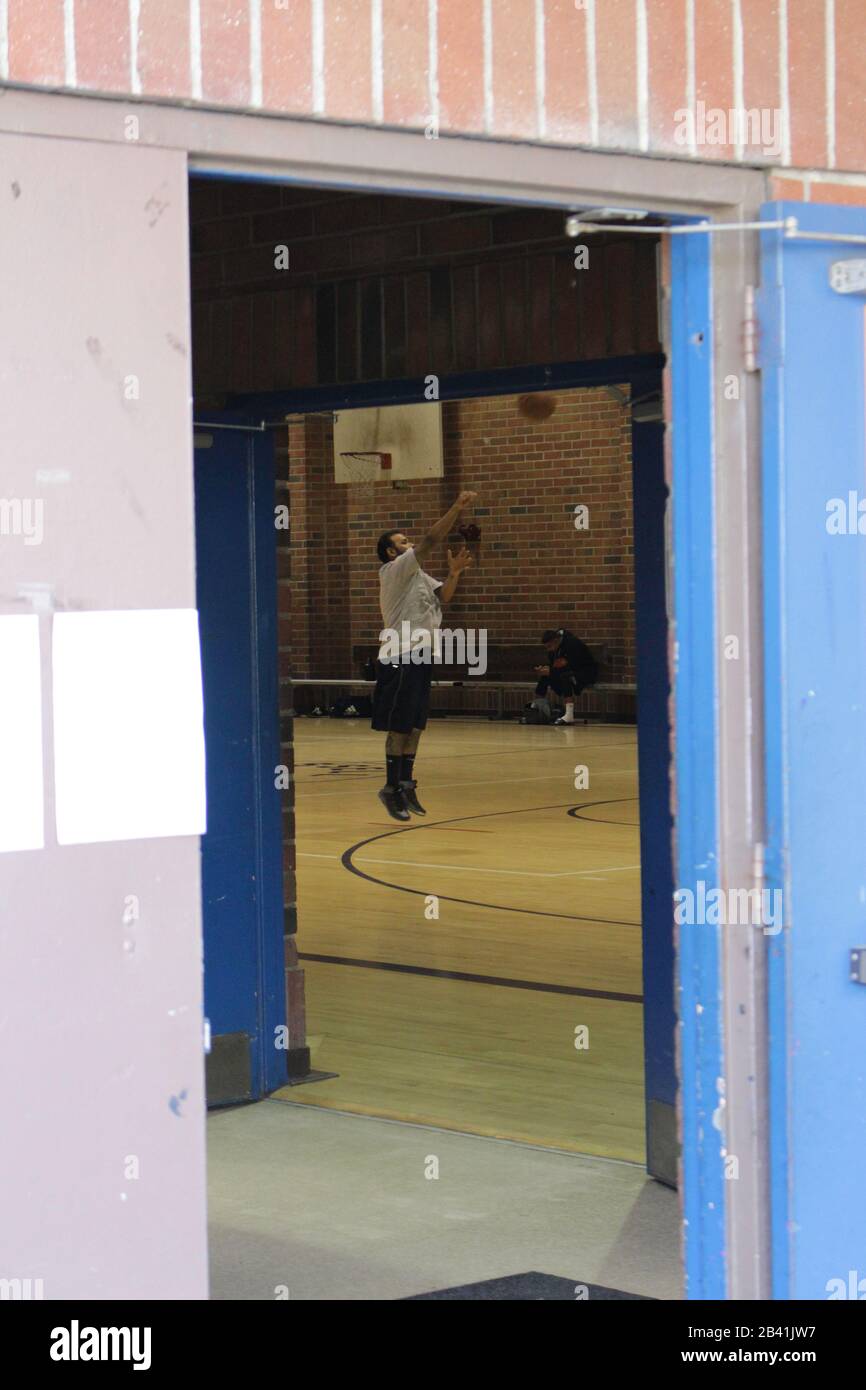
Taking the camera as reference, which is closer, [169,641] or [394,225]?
[169,641]

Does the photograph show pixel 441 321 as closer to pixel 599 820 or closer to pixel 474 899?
pixel 474 899

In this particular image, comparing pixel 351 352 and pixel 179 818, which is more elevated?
pixel 351 352

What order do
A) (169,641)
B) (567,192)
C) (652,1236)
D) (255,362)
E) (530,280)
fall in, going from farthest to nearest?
(255,362) < (530,280) < (652,1236) < (567,192) < (169,641)

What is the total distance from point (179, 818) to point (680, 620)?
3.34ft

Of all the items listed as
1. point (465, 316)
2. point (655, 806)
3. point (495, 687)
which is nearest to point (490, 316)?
point (465, 316)

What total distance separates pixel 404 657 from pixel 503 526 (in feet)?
30.9

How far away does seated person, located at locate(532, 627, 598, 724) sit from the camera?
1919cm

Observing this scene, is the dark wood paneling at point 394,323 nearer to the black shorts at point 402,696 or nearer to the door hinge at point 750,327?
the door hinge at point 750,327

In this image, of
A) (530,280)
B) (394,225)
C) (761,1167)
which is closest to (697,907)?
(761,1167)

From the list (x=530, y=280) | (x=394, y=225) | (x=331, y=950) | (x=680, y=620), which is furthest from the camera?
(x=331, y=950)

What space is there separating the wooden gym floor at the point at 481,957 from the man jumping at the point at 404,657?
0.44 meters

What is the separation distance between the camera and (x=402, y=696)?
11.5 meters

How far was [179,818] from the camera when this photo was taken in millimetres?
2617

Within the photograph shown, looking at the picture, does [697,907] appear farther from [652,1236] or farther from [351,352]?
[351,352]
